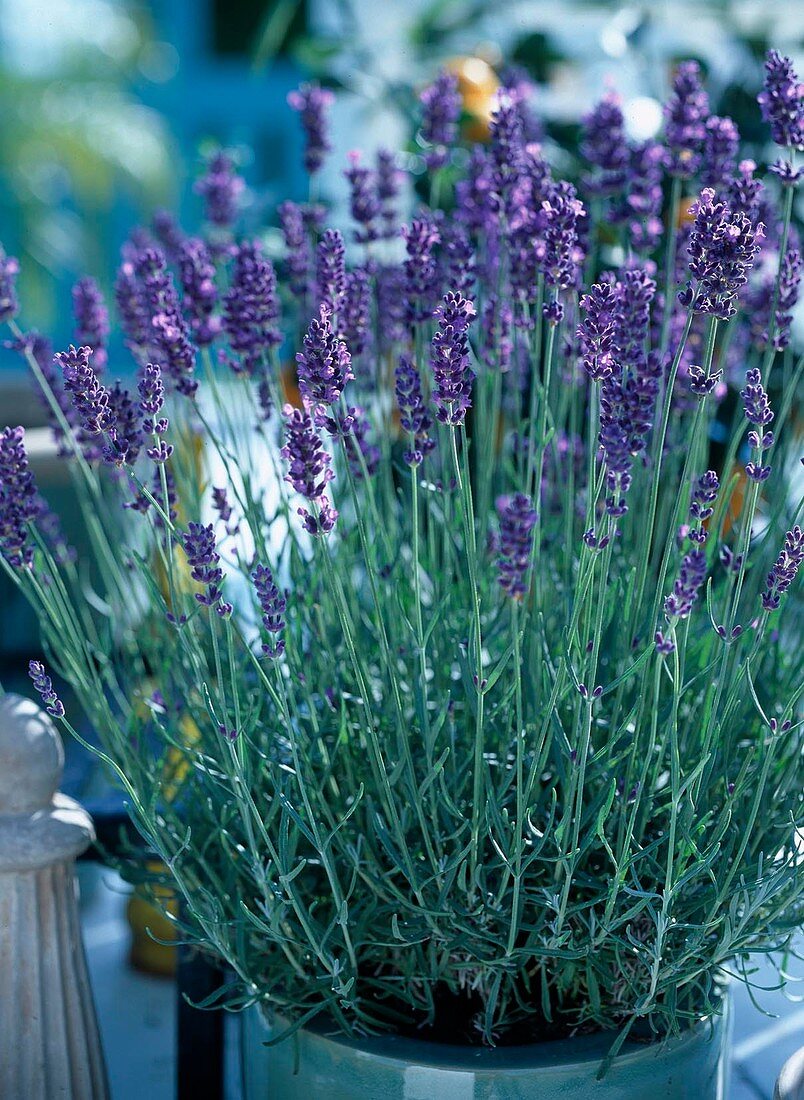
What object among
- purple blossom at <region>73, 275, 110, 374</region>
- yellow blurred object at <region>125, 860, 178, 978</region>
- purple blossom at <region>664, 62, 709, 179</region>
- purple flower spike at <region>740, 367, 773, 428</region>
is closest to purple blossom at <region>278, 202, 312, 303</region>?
purple blossom at <region>73, 275, 110, 374</region>

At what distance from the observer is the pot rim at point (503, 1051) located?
640 millimetres

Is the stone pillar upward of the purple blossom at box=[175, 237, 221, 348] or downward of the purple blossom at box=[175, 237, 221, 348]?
downward

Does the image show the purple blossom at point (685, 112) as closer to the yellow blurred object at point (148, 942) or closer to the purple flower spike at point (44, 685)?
the purple flower spike at point (44, 685)

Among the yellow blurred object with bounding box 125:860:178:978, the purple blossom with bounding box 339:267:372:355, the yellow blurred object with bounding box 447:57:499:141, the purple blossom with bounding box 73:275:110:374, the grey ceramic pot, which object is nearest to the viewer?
the grey ceramic pot

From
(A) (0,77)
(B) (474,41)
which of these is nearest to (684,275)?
(B) (474,41)

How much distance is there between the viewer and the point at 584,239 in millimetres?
799

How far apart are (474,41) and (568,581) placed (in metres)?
1.11

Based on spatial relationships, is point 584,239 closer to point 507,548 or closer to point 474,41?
point 507,548

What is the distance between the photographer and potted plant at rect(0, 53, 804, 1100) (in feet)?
1.95

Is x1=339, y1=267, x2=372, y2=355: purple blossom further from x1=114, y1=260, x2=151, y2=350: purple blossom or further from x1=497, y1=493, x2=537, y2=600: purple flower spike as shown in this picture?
x1=497, y1=493, x2=537, y2=600: purple flower spike

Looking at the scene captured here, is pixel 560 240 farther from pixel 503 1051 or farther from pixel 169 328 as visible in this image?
pixel 503 1051

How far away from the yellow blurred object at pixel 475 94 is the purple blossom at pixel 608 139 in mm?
426

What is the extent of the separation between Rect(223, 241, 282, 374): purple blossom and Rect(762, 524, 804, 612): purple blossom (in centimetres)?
30

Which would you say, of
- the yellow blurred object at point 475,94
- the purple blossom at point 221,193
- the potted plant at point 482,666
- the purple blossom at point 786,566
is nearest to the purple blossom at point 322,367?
the potted plant at point 482,666
